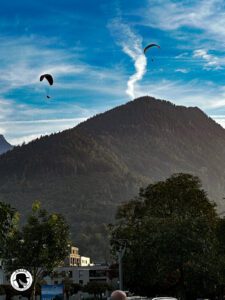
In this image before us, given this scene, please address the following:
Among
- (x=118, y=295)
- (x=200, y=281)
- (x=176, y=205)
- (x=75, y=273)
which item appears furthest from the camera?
(x=75, y=273)

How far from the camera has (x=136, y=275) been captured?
202 ft

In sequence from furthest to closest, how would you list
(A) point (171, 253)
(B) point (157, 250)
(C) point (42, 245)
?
(C) point (42, 245), (B) point (157, 250), (A) point (171, 253)

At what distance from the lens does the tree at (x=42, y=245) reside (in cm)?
5747

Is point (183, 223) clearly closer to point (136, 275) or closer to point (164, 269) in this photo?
point (164, 269)

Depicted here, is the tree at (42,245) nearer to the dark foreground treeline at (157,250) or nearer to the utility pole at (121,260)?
the dark foreground treeline at (157,250)

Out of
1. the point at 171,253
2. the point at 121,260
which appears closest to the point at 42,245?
the point at 121,260

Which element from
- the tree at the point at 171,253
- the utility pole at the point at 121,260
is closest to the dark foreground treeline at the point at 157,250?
the tree at the point at 171,253

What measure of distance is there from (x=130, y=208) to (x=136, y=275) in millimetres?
13421

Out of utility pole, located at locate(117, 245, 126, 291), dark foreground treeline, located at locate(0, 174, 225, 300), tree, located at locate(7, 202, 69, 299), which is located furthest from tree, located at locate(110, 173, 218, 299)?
tree, located at locate(7, 202, 69, 299)

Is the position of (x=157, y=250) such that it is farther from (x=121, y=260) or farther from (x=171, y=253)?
(x=121, y=260)

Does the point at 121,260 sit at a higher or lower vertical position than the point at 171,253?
higher

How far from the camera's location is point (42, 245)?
59.1 m

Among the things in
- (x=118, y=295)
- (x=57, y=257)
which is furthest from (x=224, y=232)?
(x=118, y=295)

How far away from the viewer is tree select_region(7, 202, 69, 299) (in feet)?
189
